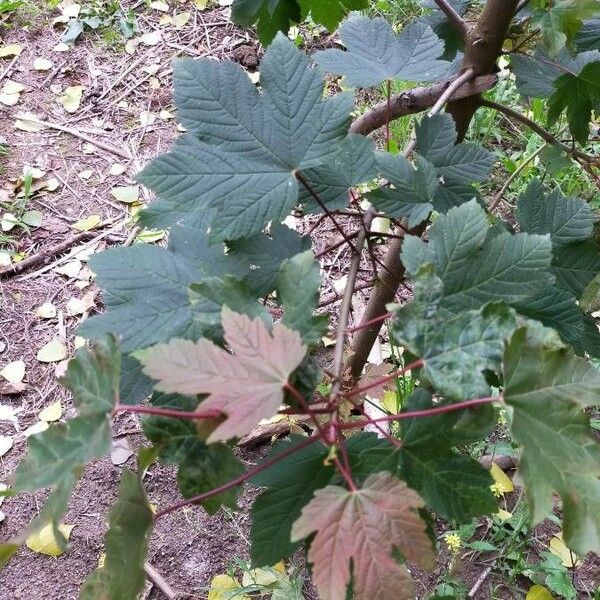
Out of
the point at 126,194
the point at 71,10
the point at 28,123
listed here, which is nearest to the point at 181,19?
the point at 71,10

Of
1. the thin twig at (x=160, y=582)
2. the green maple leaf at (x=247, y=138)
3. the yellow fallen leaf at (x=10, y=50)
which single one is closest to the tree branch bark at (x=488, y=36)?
the green maple leaf at (x=247, y=138)

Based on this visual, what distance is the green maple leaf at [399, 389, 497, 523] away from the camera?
633 mm

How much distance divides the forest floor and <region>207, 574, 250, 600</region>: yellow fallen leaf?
1.8 inches

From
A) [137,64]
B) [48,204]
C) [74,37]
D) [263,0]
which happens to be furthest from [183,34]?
[263,0]

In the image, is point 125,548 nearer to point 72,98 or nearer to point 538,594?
point 538,594

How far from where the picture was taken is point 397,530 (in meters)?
Result: 0.48

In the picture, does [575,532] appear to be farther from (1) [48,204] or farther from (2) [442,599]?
(1) [48,204]

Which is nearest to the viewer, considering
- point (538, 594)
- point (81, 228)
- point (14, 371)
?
point (538, 594)

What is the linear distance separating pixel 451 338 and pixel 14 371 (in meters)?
1.64

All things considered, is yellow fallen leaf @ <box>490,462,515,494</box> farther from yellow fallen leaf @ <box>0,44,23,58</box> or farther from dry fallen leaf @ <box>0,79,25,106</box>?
yellow fallen leaf @ <box>0,44,23,58</box>

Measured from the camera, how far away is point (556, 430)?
0.51 m

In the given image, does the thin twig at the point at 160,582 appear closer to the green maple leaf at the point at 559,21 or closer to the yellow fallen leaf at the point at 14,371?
the yellow fallen leaf at the point at 14,371

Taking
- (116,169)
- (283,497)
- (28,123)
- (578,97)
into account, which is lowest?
(116,169)

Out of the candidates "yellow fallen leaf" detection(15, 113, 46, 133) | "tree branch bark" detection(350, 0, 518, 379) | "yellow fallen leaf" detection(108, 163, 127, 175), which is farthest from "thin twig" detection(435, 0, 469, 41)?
"yellow fallen leaf" detection(15, 113, 46, 133)
